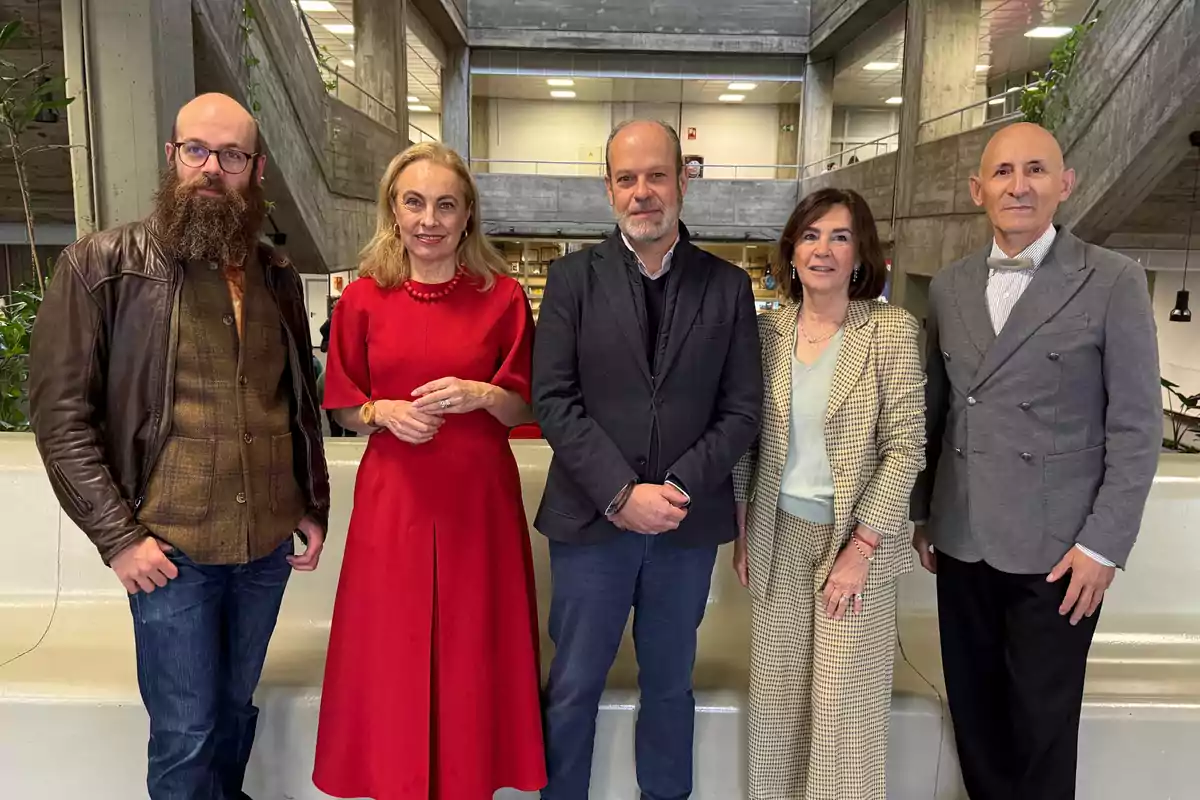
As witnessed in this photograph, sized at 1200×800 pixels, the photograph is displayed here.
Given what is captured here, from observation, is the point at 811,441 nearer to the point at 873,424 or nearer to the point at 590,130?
the point at 873,424

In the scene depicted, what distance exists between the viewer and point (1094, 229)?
6.48m

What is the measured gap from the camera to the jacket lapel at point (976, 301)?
190 centimetres

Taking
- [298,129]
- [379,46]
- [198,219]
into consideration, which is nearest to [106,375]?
[198,219]

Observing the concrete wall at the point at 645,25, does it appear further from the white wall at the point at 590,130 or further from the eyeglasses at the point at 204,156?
the eyeglasses at the point at 204,156

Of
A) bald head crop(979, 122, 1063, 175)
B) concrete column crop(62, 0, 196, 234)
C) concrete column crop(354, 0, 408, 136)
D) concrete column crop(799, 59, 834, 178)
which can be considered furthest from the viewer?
concrete column crop(799, 59, 834, 178)

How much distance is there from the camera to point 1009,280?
6.27 feet

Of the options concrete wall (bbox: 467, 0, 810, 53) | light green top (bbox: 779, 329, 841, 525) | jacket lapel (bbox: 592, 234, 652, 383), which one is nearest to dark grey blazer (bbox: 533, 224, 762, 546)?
jacket lapel (bbox: 592, 234, 652, 383)

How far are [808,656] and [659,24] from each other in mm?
15169

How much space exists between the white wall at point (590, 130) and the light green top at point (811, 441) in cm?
1602

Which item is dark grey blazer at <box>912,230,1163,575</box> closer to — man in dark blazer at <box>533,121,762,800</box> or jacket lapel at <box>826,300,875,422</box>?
jacket lapel at <box>826,300,875,422</box>

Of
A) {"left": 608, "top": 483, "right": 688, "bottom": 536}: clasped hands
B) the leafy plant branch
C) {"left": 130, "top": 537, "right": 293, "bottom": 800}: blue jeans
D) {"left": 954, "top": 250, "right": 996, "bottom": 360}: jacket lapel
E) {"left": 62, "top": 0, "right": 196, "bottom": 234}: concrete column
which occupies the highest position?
the leafy plant branch

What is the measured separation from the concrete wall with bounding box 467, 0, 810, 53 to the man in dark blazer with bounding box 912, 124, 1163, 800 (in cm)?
1450

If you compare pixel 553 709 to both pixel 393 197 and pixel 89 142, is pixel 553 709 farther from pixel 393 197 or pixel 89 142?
pixel 89 142

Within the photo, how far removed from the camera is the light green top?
188cm
